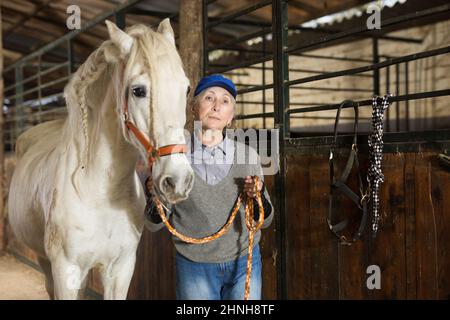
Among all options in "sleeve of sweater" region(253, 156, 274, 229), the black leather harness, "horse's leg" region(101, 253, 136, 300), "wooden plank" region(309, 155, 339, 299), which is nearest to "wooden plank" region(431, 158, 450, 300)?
the black leather harness

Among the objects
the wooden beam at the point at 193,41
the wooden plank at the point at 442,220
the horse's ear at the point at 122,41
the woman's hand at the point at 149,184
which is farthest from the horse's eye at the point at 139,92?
the wooden beam at the point at 193,41

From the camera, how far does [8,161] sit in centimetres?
584

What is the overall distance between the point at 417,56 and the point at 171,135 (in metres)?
0.98

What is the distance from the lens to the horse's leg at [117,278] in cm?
189

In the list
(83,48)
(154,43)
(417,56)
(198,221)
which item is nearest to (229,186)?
(198,221)

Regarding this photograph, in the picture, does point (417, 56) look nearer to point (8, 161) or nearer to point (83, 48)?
point (8, 161)

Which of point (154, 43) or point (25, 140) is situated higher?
point (154, 43)

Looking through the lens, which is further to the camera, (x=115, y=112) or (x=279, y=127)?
(x=279, y=127)

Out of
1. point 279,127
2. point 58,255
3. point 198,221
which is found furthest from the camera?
point 279,127

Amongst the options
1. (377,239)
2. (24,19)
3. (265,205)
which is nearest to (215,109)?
(265,205)

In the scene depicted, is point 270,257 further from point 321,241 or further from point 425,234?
point 425,234

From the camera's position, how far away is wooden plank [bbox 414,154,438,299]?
1.57 meters

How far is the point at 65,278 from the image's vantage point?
1.75 meters

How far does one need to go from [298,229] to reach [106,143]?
3.36ft
